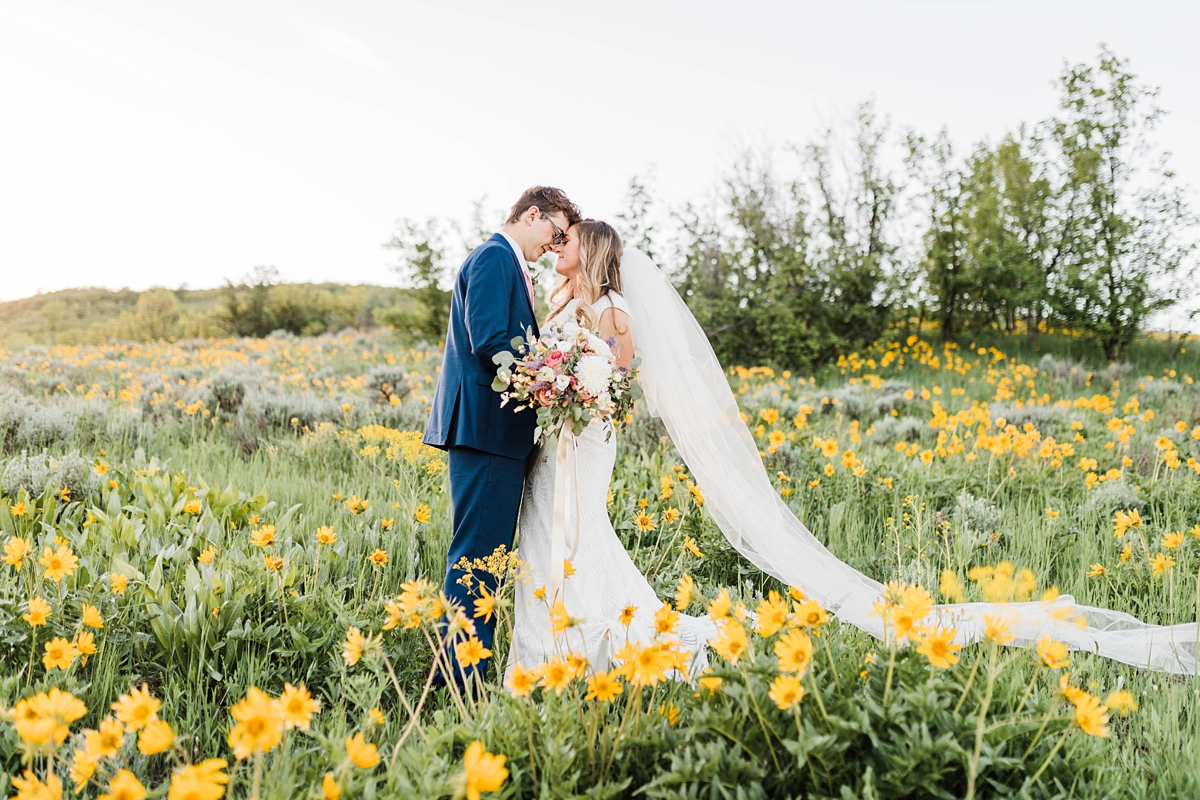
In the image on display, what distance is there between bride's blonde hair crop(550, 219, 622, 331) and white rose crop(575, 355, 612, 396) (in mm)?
771

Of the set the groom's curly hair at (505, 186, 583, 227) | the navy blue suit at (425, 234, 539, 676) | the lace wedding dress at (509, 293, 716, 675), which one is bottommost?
the lace wedding dress at (509, 293, 716, 675)

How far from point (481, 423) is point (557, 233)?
1048 mm

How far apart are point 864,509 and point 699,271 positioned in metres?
8.52

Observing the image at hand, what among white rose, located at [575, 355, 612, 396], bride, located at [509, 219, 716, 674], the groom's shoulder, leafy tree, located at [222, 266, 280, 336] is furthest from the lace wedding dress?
leafy tree, located at [222, 266, 280, 336]

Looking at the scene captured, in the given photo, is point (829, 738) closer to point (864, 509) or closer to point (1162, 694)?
point (1162, 694)

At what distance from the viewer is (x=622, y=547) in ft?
11.6

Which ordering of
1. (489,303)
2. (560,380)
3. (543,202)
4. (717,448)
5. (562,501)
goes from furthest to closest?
(717,448) → (543,202) → (562,501) → (489,303) → (560,380)

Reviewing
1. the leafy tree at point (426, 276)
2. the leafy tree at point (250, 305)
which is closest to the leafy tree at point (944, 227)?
the leafy tree at point (426, 276)

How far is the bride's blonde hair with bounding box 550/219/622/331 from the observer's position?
3674mm

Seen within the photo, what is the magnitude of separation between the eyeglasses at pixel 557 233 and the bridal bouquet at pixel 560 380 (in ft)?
2.35

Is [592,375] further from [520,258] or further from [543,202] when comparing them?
[543,202]

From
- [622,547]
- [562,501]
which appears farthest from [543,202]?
[622,547]

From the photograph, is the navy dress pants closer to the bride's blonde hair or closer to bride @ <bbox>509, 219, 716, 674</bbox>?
bride @ <bbox>509, 219, 716, 674</bbox>

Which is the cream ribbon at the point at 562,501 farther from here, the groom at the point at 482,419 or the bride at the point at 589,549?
the groom at the point at 482,419
